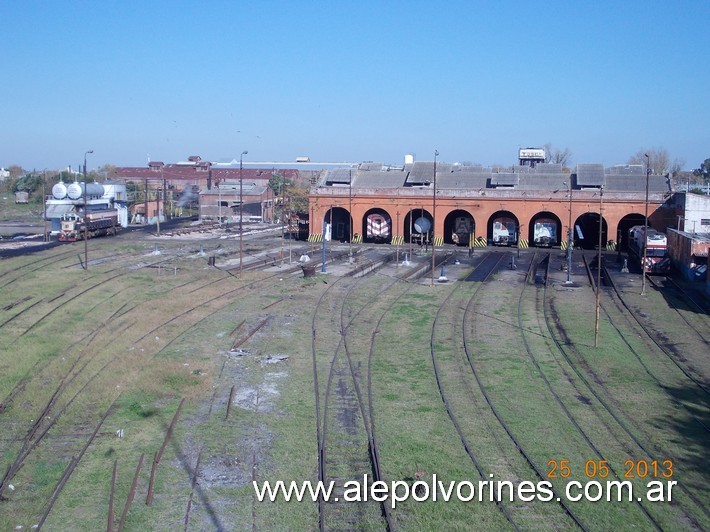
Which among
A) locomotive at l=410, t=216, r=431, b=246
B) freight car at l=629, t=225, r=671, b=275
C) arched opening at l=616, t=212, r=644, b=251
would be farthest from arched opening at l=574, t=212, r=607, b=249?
freight car at l=629, t=225, r=671, b=275

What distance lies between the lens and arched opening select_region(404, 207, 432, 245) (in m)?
50.8

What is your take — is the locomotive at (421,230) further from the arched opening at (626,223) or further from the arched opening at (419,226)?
the arched opening at (626,223)

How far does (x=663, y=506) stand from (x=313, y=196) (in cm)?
4580

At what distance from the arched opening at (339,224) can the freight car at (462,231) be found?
345 inches

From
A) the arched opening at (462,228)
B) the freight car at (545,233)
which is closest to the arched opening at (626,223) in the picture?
the freight car at (545,233)

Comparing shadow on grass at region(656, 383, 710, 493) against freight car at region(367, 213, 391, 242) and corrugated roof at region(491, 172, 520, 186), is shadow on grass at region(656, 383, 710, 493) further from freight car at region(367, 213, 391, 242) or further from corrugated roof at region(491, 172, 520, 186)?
freight car at region(367, 213, 391, 242)

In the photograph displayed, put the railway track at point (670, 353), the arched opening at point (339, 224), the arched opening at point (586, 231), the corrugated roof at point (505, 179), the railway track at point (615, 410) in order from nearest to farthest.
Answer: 1. the railway track at point (615, 410)
2. the railway track at point (670, 353)
3. the arched opening at point (586, 231)
4. the corrugated roof at point (505, 179)
5. the arched opening at point (339, 224)

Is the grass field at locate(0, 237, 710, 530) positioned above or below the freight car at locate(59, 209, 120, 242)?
below

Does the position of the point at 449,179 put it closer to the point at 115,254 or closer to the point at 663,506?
the point at 115,254

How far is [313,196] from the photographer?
180ft

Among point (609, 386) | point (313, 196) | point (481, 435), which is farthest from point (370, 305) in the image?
point (313, 196)

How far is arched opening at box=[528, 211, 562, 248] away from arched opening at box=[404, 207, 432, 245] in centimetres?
776

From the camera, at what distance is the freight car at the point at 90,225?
170ft

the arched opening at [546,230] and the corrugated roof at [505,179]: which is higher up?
the corrugated roof at [505,179]
